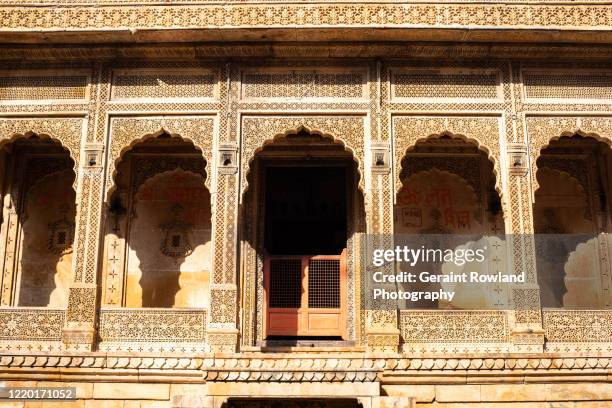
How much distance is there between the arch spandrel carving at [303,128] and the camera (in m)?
10.1

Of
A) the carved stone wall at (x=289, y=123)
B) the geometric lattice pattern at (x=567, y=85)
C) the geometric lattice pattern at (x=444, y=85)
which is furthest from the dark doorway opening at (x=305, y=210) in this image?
the geometric lattice pattern at (x=567, y=85)

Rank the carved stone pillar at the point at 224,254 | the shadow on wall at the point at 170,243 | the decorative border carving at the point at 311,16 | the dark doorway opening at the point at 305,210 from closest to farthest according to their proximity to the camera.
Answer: the carved stone pillar at the point at 224,254
the decorative border carving at the point at 311,16
the shadow on wall at the point at 170,243
the dark doorway opening at the point at 305,210

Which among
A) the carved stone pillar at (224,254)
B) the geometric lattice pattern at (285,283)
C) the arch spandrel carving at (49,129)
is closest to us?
the carved stone pillar at (224,254)

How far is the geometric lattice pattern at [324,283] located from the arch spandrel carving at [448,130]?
2227 millimetres

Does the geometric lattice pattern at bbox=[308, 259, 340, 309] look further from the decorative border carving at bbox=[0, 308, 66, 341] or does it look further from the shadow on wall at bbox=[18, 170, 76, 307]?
the shadow on wall at bbox=[18, 170, 76, 307]

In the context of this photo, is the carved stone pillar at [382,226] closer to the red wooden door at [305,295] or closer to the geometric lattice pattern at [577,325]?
the red wooden door at [305,295]

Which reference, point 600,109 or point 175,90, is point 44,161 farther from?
point 600,109

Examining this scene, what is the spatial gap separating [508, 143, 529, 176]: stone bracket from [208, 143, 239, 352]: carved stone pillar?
12.7 feet

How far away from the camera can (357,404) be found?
942cm

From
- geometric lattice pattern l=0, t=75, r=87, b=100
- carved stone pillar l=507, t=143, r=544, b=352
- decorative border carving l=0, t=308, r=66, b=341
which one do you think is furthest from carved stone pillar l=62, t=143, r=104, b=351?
carved stone pillar l=507, t=143, r=544, b=352

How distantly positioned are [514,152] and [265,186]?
4.17 meters

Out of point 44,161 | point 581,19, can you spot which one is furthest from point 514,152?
point 44,161

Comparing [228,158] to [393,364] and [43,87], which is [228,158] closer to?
[43,87]

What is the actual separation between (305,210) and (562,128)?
434 centimetres
